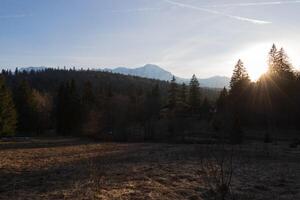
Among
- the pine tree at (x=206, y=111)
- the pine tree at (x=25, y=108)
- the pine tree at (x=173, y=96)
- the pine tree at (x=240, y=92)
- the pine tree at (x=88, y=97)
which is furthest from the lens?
the pine tree at (x=173, y=96)

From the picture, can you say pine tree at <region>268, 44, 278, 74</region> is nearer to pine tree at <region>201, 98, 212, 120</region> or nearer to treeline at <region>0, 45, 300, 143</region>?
treeline at <region>0, 45, 300, 143</region>

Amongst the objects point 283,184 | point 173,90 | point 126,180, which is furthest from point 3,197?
point 173,90

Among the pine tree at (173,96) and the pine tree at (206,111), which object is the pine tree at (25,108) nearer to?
the pine tree at (173,96)

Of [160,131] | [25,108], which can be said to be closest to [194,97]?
[160,131]

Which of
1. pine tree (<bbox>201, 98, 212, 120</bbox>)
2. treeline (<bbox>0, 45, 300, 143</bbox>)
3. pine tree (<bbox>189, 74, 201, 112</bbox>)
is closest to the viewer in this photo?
treeline (<bbox>0, 45, 300, 143</bbox>)

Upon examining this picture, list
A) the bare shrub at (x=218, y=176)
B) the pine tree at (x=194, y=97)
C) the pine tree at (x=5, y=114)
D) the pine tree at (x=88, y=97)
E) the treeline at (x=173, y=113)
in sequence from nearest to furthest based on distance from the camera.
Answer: the bare shrub at (x=218, y=176) → the pine tree at (x=5, y=114) → the treeline at (x=173, y=113) → the pine tree at (x=88, y=97) → the pine tree at (x=194, y=97)

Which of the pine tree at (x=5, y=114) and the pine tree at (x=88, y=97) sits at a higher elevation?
the pine tree at (x=88, y=97)

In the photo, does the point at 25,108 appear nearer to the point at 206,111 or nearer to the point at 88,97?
the point at 88,97

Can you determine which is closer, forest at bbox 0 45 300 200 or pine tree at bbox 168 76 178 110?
forest at bbox 0 45 300 200

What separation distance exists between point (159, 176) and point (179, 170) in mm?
2974

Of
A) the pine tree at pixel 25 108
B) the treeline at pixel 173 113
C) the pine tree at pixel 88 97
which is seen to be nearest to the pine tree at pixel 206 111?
the treeline at pixel 173 113

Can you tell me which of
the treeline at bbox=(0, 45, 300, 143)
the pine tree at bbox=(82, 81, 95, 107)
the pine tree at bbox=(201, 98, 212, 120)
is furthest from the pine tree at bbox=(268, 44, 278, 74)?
the pine tree at bbox=(82, 81, 95, 107)

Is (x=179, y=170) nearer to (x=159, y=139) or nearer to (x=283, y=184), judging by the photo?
(x=283, y=184)

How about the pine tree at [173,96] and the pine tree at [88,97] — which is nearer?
A: the pine tree at [88,97]
